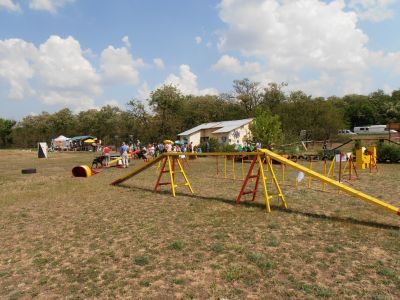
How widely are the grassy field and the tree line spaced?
2479cm

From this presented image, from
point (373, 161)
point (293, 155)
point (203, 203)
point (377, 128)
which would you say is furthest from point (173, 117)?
point (203, 203)

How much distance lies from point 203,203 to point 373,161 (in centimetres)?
1178

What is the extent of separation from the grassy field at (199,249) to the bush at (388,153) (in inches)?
560

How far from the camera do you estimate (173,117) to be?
6028 cm

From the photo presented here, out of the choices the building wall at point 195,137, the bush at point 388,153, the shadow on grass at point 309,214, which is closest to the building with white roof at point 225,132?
the building wall at point 195,137

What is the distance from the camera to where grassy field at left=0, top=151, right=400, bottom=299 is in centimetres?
431

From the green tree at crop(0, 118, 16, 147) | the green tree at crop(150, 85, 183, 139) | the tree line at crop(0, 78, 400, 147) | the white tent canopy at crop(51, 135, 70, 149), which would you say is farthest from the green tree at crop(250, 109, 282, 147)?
the green tree at crop(0, 118, 16, 147)

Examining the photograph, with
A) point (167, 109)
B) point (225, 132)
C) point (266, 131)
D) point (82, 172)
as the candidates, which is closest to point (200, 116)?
point (167, 109)

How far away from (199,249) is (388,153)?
20.6m

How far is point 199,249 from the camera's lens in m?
5.64

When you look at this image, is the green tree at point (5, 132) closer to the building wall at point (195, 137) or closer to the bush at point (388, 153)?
the building wall at point (195, 137)

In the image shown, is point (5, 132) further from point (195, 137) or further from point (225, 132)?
point (225, 132)

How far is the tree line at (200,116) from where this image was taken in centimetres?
5116

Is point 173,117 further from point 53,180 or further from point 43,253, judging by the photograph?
point 43,253
